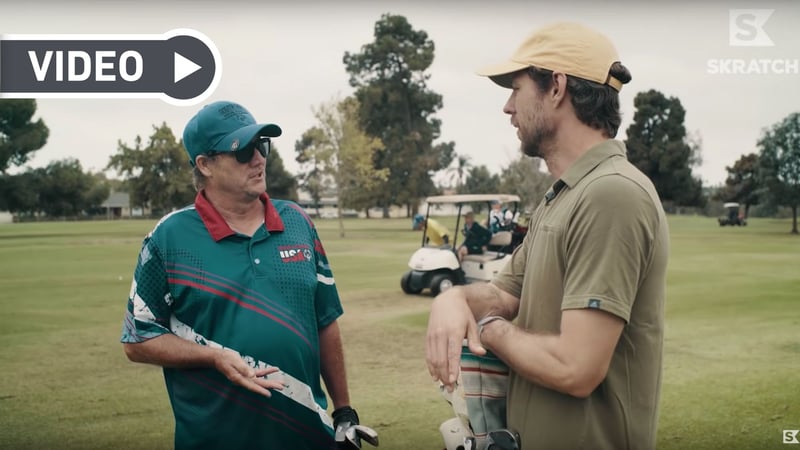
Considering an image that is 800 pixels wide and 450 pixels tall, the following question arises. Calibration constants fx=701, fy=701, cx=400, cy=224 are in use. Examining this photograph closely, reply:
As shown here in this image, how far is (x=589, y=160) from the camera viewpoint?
127cm

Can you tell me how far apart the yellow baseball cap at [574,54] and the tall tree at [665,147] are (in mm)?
4106

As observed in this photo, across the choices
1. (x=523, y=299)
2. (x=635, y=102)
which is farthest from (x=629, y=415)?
(x=635, y=102)

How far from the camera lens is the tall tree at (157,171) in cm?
578

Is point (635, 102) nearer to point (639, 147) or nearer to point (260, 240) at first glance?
point (639, 147)

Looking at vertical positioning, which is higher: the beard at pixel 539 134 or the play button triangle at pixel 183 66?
the play button triangle at pixel 183 66

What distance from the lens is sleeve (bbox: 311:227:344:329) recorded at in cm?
210

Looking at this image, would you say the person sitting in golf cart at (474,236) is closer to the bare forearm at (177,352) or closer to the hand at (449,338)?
the bare forearm at (177,352)

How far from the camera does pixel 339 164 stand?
13.3 metres

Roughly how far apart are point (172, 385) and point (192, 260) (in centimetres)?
37

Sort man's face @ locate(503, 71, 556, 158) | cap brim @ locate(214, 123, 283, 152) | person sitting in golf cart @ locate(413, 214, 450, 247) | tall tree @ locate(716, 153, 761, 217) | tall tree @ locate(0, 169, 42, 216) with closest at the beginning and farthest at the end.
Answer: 1. man's face @ locate(503, 71, 556, 158)
2. cap brim @ locate(214, 123, 283, 152)
3. tall tree @ locate(716, 153, 761, 217)
4. tall tree @ locate(0, 169, 42, 216)
5. person sitting in golf cart @ locate(413, 214, 450, 247)

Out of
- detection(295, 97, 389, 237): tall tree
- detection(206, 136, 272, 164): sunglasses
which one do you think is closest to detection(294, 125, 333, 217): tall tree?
detection(295, 97, 389, 237): tall tree

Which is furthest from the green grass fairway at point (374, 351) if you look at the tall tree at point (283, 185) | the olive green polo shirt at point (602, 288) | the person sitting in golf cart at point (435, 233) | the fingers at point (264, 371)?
the olive green polo shirt at point (602, 288)

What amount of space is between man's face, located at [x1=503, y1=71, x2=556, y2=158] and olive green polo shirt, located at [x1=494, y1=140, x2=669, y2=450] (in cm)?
9

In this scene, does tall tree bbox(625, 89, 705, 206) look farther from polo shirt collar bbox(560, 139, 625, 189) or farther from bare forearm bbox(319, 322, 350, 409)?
polo shirt collar bbox(560, 139, 625, 189)
